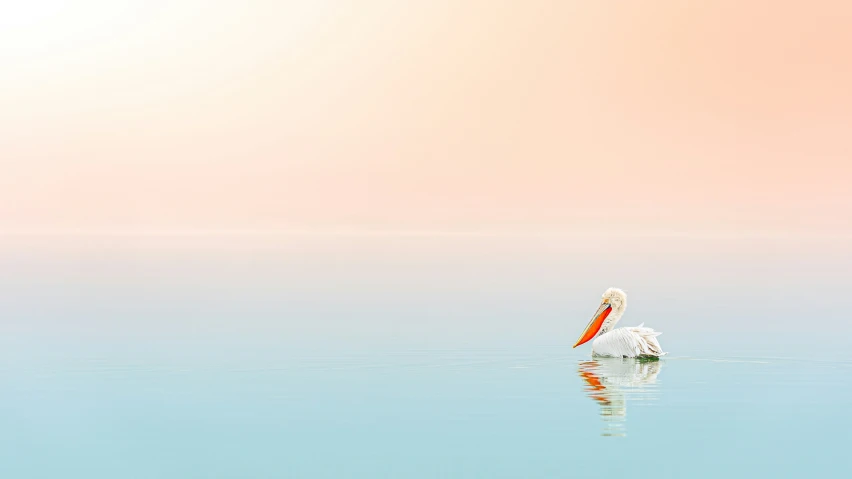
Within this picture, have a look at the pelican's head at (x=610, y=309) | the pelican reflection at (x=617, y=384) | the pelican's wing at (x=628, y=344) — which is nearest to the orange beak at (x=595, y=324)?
the pelican's head at (x=610, y=309)

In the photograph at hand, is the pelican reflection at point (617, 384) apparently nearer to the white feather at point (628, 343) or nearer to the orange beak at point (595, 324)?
the white feather at point (628, 343)

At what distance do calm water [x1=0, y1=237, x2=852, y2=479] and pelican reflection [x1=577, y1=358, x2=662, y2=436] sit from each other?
32 mm

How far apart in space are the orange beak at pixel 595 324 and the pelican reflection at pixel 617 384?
107 cm

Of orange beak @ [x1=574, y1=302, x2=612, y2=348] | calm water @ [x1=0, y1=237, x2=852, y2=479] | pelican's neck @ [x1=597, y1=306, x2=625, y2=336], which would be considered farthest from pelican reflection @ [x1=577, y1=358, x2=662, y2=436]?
pelican's neck @ [x1=597, y1=306, x2=625, y2=336]

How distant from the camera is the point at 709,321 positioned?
1752 centimetres

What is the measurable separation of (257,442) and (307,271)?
22.3 m

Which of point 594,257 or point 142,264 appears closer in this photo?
point 142,264

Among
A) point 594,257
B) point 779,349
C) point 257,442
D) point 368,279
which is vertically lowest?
point 257,442

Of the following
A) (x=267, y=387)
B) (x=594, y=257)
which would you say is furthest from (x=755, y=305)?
(x=594, y=257)

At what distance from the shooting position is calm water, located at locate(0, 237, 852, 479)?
8789mm

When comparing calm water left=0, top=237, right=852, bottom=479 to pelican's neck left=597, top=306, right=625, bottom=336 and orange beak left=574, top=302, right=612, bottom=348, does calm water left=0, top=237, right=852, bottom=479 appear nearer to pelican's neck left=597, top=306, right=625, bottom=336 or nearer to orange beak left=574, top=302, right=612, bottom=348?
orange beak left=574, top=302, right=612, bottom=348

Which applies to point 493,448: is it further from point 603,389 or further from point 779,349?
point 779,349

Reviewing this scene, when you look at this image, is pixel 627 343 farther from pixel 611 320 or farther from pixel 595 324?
pixel 611 320

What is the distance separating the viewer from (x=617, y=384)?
460 inches
